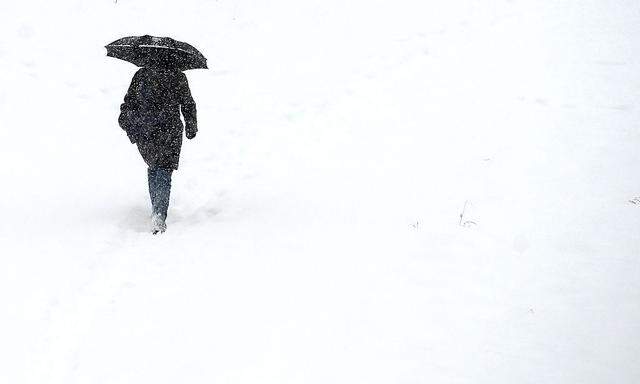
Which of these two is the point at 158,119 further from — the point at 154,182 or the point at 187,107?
the point at 154,182

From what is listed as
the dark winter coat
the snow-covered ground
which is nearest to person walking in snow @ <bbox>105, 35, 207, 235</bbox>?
the dark winter coat

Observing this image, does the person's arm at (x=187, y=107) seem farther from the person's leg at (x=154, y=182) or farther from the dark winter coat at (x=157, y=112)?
the person's leg at (x=154, y=182)

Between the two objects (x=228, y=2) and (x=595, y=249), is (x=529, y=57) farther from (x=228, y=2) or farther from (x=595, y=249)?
(x=228, y=2)

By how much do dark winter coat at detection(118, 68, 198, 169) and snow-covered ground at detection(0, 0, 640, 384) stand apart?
96 cm

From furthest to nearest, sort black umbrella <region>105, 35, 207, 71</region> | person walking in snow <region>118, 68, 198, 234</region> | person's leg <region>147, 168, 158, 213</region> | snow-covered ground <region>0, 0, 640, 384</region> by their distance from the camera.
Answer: person's leg <region>147, 168, 158, 213</region> → person walking in snow <region>118, 68, 198, 234</region> → black umbrella <region>105, 35, 207, 71</region> → snow-covered ground <region>0, 0, 640, 384</region>

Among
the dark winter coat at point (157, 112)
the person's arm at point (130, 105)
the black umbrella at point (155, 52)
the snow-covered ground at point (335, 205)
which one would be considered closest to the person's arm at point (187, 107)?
the dark winter coat at point (157, 112)

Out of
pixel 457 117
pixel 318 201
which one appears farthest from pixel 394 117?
pixel 318 201

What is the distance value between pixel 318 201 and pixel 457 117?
3.07 m

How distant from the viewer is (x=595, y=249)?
18.3 ft

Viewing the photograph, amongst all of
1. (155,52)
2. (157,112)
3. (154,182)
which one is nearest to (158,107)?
(157,112)

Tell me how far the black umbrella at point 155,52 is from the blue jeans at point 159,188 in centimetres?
117

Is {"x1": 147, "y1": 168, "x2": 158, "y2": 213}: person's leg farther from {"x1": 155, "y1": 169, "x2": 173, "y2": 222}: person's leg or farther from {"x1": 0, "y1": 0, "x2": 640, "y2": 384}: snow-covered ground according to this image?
{"x1": 0, "y1": 0, "x2": 640, "y2": 384}: snow-covered ground

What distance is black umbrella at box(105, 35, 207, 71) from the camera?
568cm

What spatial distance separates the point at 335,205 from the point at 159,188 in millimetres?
2092
